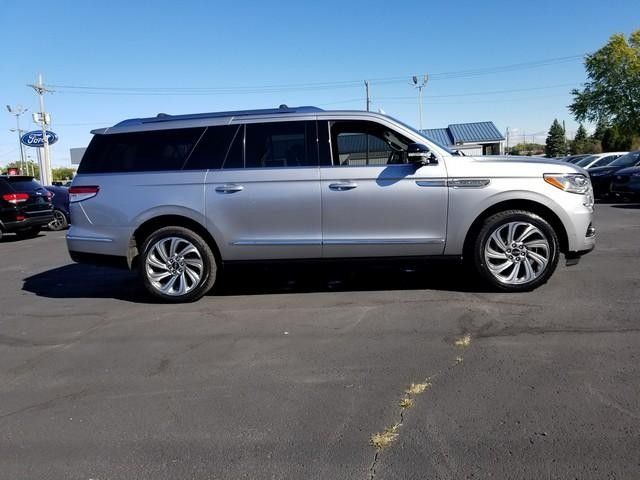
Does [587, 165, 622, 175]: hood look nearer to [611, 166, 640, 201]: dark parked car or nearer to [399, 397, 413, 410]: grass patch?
[611, 166, 640, 201]: dark parked car

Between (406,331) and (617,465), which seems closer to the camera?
(617,465)

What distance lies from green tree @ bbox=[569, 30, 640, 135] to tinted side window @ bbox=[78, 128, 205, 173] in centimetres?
4776

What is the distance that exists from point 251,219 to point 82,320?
6.65 ft

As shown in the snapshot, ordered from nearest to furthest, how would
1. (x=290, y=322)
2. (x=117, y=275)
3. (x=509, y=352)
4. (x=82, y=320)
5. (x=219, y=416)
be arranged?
(x=219, y=416) → (x=509, y=352) → (x=290, y=322) → (x=82, y=320) → (x=117, y=275)

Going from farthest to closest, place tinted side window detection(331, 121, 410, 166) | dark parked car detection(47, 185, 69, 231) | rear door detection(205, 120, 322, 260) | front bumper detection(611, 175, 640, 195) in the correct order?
dark parked car detection(47, 185, 69, 231)
front bumper detection(611, 175, 640, 195)
tinted side window detection(331, 121, 410, 166)
rear door detection(205, 120, 322, 260)

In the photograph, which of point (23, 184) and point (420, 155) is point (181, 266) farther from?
point (23, 184)

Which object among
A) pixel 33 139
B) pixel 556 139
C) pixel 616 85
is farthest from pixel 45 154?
pixel 556 139

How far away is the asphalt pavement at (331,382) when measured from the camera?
116 inches

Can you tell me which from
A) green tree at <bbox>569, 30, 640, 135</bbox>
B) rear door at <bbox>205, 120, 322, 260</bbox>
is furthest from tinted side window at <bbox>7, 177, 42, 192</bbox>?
green tree at <bbox>569, 30, 640, 135</bbox>

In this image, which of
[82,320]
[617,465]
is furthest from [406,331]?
[82,320]

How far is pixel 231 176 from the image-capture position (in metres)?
6.03

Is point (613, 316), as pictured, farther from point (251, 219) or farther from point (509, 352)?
point (251, 219)

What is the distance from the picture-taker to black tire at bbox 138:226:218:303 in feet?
20.0

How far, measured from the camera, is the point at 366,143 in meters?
A: 6.16
